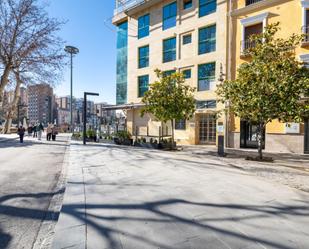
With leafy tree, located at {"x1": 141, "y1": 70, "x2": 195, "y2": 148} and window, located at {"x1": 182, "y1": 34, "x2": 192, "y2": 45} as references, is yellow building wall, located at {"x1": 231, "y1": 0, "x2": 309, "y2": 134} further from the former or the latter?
leafy tree, located at {"x1": 141, "y1": 70, "x2": 195, "y2": 148}

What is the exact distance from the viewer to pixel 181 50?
66.2 feet

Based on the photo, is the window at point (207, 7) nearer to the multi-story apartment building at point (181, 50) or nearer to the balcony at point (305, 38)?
the multi-story apartment building at point (181, 50)

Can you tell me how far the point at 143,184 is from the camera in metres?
5.79

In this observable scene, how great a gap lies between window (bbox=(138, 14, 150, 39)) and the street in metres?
20.3

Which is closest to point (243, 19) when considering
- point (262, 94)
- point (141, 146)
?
point (262, 94)

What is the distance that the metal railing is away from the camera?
76.9ft

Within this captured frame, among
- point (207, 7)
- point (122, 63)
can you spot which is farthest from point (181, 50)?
point (122, 63)

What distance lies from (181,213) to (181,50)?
18.4m

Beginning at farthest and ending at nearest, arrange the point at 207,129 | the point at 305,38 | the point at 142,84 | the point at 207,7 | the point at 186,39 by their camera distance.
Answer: the point at 142,84 → the point at 186,39 → the point at 207,129 → the point at 207,7 → the point at 305,38

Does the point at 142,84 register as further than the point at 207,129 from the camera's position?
Yes

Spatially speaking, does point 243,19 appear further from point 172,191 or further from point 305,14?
point 172,191

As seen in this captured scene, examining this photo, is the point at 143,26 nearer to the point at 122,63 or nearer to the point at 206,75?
the point at 122,63

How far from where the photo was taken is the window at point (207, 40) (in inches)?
714

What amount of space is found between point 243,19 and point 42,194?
16.9 meters
